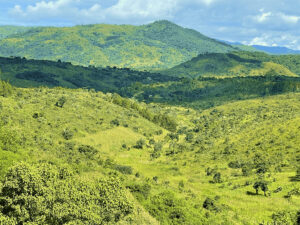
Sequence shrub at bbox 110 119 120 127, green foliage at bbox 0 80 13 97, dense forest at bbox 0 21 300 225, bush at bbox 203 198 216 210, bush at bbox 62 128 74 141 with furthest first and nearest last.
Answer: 1. shrub at bbox 110 119 120 127
2. green foliage at bbox 0 80 13 97
3. bush at bbox 62 128 74 141
4. bush at bbox 203 198 216 210
5. dense forest at bbox 0 21 300 225

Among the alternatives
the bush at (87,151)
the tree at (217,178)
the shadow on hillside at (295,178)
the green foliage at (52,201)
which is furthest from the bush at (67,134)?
the shadow on hillside at (295,178)

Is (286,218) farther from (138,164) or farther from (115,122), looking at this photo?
(115,122)

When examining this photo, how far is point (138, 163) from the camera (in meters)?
98.2

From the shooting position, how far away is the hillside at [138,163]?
31.2m

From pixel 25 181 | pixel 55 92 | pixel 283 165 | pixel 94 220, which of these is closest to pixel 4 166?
pixel 25 181

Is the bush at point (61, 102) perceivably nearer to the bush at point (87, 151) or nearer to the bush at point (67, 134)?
the bush at point (67, 134)

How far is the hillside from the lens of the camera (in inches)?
1230

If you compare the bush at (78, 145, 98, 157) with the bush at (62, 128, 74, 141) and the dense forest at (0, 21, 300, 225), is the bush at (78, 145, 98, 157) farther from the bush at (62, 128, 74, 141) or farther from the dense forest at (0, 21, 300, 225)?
the bush at (62, 128, 74, 141)

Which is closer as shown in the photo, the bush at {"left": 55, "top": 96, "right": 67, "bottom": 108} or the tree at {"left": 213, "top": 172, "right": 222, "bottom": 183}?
the tree at {"left": 213, "top": 172, "right": 222, "bottom": 183}

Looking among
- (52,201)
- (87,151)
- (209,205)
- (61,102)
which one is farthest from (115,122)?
(52,201)

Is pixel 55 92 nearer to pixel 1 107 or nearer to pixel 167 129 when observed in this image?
pixel 1 107

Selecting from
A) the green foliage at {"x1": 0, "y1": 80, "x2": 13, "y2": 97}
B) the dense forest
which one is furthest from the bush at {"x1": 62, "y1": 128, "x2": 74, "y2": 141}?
the green foliage at {"x1": 0, "y1": 80, "x2": 13, "y2": 97}

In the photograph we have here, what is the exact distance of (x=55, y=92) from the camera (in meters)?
145

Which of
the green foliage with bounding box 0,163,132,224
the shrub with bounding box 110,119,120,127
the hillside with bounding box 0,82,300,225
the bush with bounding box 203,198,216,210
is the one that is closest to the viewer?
the green foliage with bounding box 0,163,132,224
